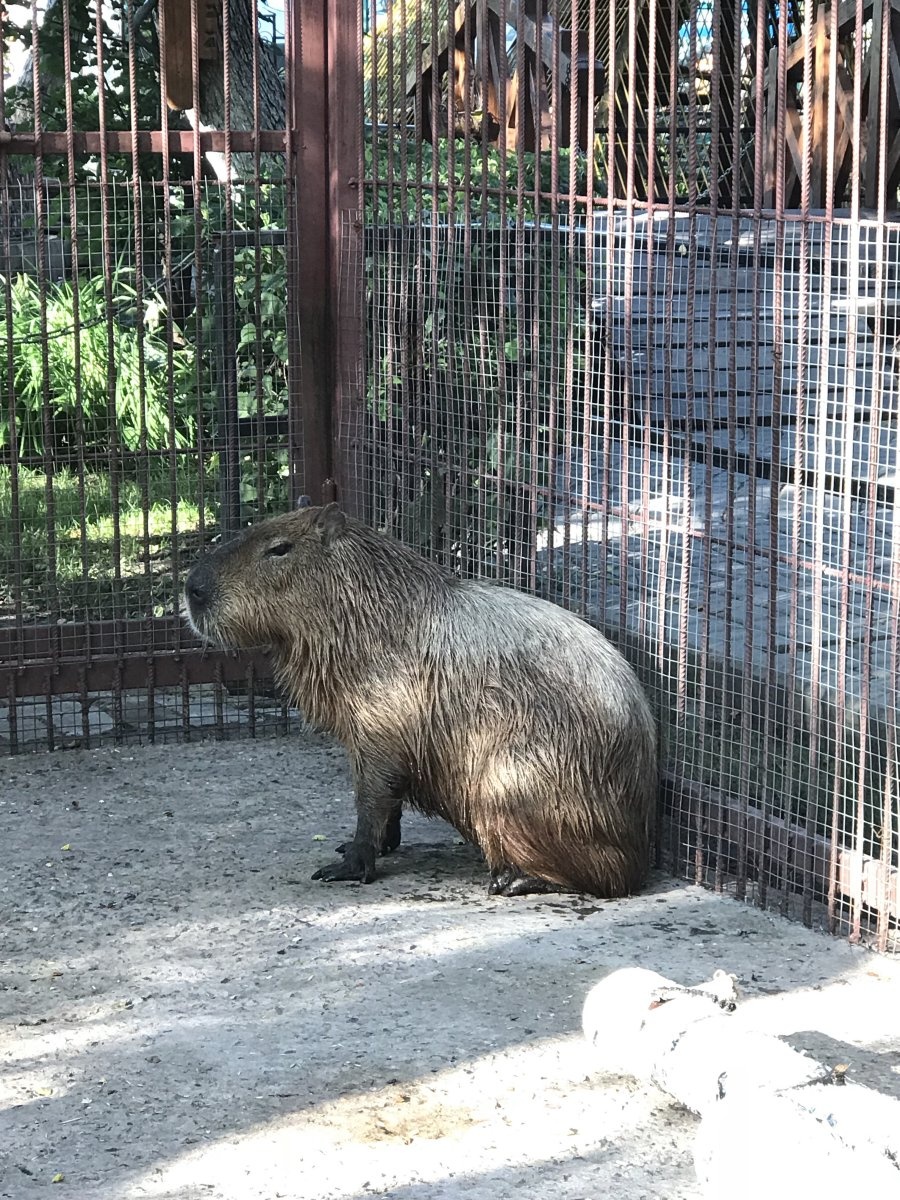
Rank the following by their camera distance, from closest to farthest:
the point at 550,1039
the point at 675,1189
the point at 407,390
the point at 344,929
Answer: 1. the point at 675,1189
2. the point at 550,1039
3. the point at 344,929
4. the point at 407,390

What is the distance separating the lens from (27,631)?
7.01 metres

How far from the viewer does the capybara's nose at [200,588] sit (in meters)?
5.81

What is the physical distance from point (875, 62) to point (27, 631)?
407 centimetres

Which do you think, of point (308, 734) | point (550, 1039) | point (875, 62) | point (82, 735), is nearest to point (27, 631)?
point (82, 735)

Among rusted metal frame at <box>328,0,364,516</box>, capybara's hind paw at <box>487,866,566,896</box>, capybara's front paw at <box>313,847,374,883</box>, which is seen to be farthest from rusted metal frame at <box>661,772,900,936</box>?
rusted metal frame at <box>328,0,364,516</box>

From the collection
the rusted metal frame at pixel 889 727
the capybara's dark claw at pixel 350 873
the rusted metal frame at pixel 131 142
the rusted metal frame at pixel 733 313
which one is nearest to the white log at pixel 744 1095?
the rusted metal frame at pixel 889 727

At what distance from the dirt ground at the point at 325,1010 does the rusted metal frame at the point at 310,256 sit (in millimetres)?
1745

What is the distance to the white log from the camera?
3.25m

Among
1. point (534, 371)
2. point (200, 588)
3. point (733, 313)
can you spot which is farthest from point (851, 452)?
point (200, 588)

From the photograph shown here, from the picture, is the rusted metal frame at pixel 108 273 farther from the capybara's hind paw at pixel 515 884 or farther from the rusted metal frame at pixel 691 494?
the rusted metal frame at pixel 691 494

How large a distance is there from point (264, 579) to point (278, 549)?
0.39 ft

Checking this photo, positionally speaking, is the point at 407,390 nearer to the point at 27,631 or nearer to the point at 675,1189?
the point at 27,631

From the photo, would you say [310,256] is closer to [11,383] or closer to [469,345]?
[469,345]

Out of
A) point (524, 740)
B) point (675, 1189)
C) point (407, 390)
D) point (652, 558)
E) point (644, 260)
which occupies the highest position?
point (644, 260)
